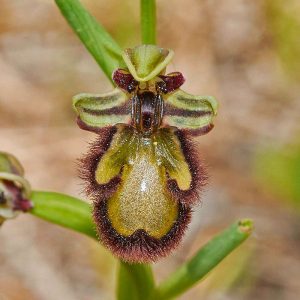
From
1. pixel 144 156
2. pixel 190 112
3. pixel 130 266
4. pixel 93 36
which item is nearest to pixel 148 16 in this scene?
pixel 93 36

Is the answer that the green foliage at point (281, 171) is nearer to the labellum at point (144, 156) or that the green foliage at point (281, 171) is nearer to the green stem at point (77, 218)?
the green stem at point (77, 218)

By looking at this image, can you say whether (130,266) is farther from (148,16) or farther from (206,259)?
(148,16)

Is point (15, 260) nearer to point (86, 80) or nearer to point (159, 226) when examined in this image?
point (86, 80)

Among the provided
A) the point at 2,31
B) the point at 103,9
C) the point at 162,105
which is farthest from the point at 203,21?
the point at 162,105

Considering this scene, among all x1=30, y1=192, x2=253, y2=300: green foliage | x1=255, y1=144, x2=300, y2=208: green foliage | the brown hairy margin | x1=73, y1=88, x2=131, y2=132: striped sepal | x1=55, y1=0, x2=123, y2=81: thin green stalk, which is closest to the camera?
the brown hairy margin

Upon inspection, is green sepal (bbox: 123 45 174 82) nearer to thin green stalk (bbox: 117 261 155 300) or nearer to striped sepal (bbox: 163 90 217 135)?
striped sepal (bbox: 163 90 217 135)

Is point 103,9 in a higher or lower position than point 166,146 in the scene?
higher

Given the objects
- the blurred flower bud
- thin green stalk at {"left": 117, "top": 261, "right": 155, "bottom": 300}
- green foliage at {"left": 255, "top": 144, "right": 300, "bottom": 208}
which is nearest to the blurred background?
green foliage at {"left": 255, "top": 144, "right": 300, "bottom": 208}
